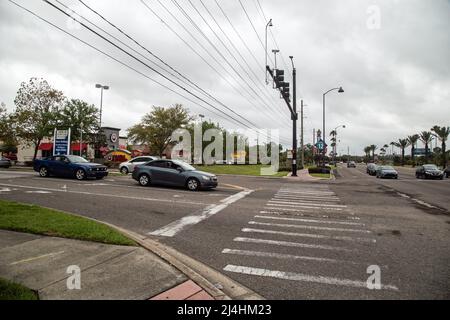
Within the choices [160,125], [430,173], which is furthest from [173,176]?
[160,125]

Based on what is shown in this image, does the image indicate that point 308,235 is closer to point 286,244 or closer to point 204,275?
point 286,244

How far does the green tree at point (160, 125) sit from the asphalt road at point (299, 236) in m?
37.6

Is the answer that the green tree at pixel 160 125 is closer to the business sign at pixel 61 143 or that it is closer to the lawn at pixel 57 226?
the business sign at pixel 61 143

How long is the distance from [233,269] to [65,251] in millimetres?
2936

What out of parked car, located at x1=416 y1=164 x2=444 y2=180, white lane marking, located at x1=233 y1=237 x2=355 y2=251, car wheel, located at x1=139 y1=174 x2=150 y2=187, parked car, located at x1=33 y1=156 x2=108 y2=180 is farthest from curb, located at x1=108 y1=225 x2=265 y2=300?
parked car, located at x1=416 y1=164 x2=444 y2=180

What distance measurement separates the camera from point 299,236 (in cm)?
731

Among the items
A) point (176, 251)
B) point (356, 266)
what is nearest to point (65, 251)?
point (176, 251)

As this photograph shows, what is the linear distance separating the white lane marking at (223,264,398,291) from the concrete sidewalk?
3.23ft

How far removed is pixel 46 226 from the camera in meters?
7.07

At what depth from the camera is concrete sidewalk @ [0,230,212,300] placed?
413 centimetres

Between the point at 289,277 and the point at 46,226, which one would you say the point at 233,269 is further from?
the point at 46,226

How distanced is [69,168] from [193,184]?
27.5ft

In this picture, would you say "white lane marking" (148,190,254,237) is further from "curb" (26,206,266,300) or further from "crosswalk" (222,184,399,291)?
"crosswalk" (222,184,399,291)
